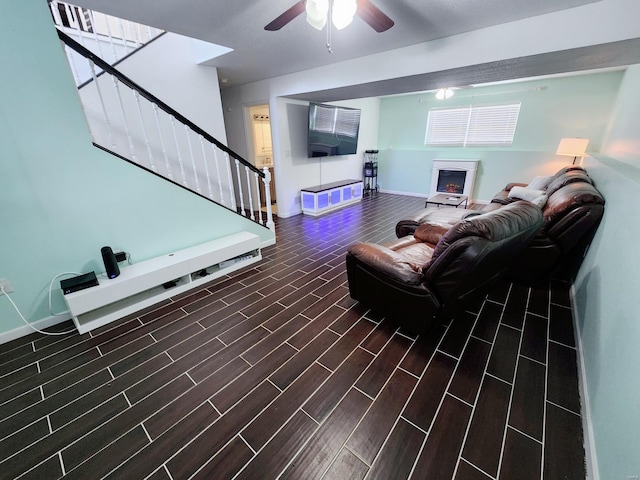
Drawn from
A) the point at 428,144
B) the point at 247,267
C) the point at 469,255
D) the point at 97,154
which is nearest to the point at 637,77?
the point at 428,144

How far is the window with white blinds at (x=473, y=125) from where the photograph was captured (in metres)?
5.51

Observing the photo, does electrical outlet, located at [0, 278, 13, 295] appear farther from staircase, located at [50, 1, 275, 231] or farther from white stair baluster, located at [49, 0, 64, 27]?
white stair baluster, located at [49, 0, 64, 27]

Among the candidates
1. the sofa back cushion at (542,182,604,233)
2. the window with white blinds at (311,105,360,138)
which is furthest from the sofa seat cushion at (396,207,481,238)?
the window with white blinds at (311,105,360,138)

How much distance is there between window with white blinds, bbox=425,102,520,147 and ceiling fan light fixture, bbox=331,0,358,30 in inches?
213

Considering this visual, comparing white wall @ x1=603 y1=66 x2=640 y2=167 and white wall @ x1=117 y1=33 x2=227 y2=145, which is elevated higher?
white wall @ x1=117 y1=33 x2=227 y2=145

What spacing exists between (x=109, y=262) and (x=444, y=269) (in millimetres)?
2667

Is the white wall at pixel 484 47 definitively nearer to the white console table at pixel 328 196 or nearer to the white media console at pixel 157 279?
the white console table at pixel 328 196

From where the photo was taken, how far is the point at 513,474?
1190 mm

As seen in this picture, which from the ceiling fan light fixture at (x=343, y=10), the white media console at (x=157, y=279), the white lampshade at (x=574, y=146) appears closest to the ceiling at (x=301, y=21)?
the ceiling fan light fixture at (x=343, y=10)

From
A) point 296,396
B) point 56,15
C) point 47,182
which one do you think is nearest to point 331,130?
point 56,15

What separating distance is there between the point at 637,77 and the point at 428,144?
3.52m

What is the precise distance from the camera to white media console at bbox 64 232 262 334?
84.3 inches

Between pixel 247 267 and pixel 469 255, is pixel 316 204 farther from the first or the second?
pixel 469 255

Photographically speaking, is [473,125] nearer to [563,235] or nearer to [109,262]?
[563,235]
